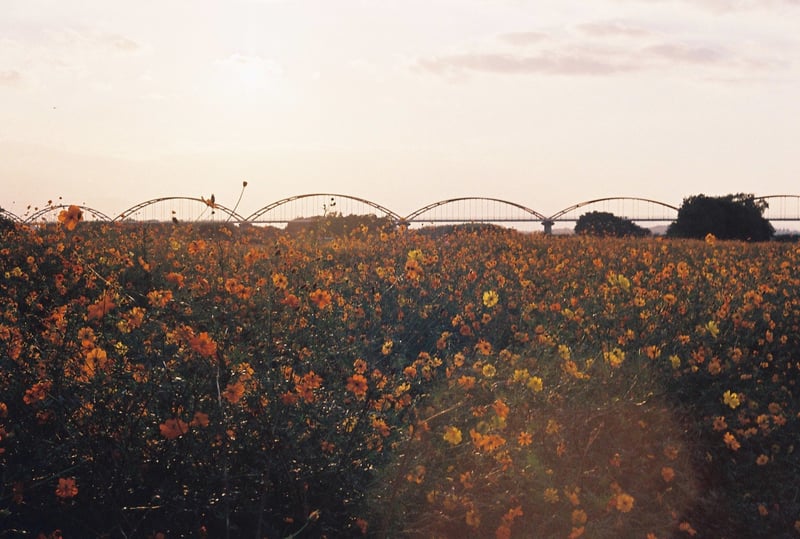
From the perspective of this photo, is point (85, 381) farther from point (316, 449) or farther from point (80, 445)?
point (316, 449)

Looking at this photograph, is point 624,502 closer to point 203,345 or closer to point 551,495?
point 551,495

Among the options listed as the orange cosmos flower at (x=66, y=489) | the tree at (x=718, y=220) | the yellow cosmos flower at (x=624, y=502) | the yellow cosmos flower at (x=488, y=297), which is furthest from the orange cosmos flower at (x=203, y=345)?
the tree at (x=718, y=220)

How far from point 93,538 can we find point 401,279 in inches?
209

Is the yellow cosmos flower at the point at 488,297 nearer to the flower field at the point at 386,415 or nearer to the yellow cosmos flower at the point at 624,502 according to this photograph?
the flower field at the point at 386,415

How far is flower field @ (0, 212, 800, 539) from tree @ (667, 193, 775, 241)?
2411cm

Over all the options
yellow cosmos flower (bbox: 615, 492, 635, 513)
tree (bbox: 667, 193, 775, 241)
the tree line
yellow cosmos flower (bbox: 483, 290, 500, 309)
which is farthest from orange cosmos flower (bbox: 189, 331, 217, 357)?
tree (bbox: 667, 193, 775, 241)

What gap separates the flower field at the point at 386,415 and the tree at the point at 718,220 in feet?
79.1

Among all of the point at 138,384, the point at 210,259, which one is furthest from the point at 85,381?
the point at 210,259

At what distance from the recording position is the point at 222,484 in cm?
A: 409

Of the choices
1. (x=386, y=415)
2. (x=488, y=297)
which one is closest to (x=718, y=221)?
(x=488, y=297)

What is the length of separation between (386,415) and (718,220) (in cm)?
2961

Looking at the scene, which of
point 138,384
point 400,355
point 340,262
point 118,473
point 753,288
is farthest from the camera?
point 340,262

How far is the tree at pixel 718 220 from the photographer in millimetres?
32031

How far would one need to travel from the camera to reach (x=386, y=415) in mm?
5336
